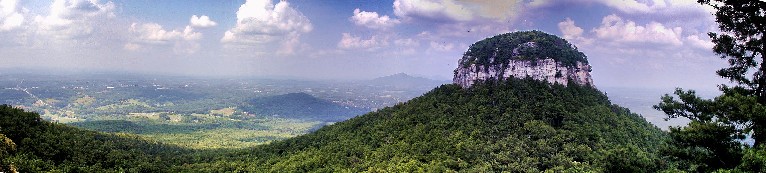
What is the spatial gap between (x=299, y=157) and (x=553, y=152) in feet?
138

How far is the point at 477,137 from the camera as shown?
67.8 m

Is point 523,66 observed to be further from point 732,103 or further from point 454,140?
point 732,103

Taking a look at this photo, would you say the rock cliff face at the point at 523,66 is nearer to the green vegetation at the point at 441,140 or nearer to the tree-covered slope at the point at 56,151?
the green vegetation at the point at 441,140

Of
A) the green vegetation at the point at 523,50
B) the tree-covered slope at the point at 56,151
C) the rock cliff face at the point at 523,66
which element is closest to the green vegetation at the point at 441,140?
the tree-covered slope at the point at 56,151

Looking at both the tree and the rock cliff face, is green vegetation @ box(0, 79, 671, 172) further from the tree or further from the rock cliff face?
the tree

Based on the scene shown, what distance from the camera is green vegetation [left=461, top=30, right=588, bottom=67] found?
89.2 m

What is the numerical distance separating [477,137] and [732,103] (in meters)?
48.8

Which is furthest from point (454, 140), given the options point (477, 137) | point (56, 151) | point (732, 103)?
point (56, 151)

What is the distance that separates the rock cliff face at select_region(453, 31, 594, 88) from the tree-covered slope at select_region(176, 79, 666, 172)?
2.67m

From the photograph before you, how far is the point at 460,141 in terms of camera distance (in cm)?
6650

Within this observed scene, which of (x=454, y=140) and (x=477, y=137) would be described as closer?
(x=454, y=140)

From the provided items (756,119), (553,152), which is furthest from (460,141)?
(756,119)

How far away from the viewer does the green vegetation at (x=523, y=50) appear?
89250 mm

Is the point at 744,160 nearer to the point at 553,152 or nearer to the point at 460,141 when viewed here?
the point at 553,152
